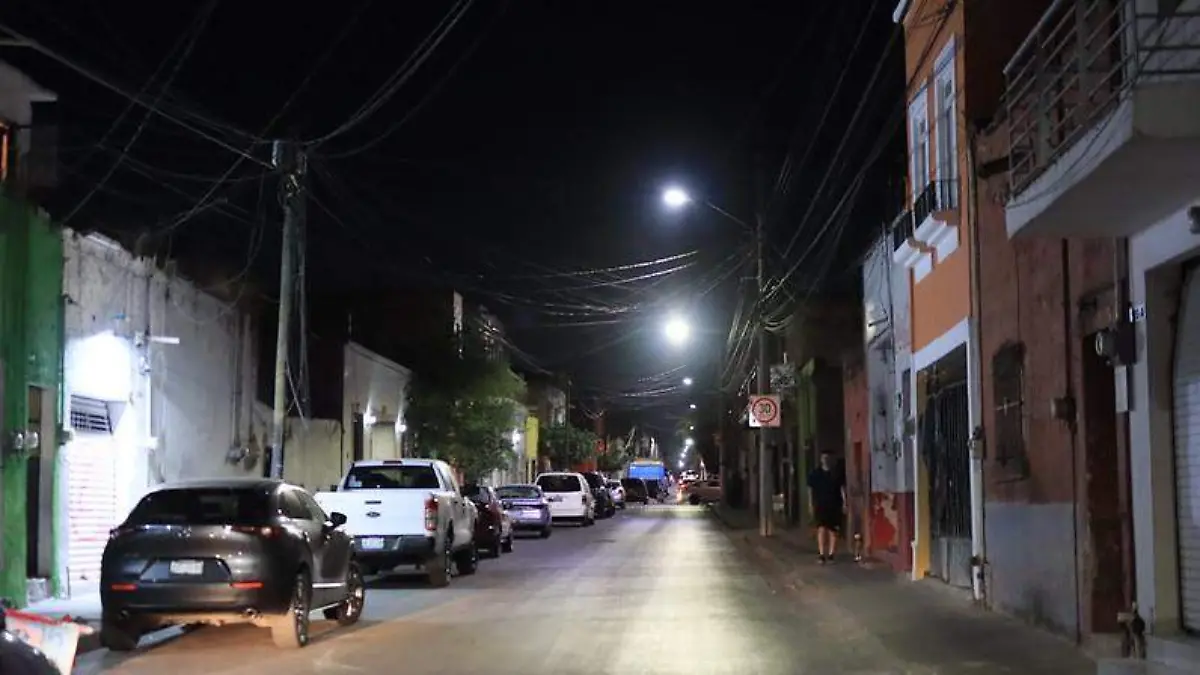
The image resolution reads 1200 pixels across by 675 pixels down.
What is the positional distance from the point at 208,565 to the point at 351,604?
116 inches

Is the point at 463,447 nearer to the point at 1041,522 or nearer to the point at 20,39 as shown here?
the point at 20,39

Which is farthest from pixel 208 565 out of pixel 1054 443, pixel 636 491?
pixel 636 491

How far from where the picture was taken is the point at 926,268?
1795 centimetres

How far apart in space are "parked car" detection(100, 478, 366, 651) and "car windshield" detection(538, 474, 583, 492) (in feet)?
101

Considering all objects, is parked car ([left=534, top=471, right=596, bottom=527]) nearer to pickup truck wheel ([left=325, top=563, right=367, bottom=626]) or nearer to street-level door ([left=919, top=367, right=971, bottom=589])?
street-level door ([left=919, top=367, right=971, bottom=589])

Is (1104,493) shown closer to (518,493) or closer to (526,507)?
(526,507)

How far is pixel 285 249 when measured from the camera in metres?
21.1

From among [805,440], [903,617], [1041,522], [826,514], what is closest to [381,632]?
[903,617]

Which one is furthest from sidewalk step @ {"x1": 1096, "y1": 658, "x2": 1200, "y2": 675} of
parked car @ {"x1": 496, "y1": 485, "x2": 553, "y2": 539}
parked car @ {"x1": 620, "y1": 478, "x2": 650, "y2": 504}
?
parked car @ {"x1": 620, "y1": 478, "x2": 650, "y2": 504}

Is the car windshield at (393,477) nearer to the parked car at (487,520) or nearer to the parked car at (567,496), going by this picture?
the parked car at (487,520)

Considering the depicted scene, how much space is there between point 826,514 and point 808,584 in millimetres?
3295

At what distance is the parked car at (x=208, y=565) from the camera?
12305mm

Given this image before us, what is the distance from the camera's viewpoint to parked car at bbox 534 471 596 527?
43438 millimetres

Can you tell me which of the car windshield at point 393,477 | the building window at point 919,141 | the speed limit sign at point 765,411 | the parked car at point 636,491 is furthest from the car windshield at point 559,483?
the parked car at point 636,491
